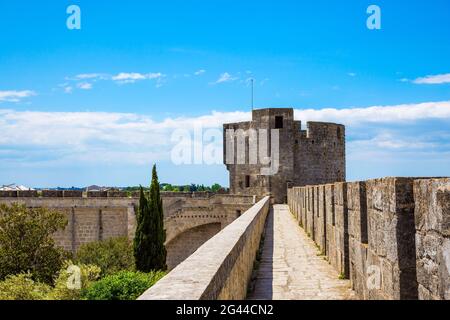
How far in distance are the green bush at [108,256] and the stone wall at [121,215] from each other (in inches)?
147

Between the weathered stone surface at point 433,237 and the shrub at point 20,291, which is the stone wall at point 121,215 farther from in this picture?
the weathered stone surface at point 433,237

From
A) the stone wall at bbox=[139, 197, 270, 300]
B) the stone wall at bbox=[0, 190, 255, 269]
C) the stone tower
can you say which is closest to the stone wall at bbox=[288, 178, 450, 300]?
the stone wall at bbox=[139, 197, 270, 300]

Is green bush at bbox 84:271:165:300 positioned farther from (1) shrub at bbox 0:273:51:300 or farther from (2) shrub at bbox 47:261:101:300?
(1) shrub at bbox 0:273:51:300

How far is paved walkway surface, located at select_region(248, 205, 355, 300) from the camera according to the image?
6.01 meters

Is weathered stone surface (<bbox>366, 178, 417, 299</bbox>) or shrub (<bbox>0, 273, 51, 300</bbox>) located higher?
weathered stone surface (<bbox>366, 178, 417, 299</bbox>)

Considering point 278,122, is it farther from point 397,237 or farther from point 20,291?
point 397,237

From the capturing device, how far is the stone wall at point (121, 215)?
31.5 meters

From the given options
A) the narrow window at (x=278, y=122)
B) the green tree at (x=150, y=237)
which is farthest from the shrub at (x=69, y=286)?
the narrow window at (x=278, y=122)

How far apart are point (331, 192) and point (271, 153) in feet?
97.3

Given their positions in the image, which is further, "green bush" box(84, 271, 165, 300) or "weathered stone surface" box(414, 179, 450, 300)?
"green bush" box(84, 271, 165, 300)

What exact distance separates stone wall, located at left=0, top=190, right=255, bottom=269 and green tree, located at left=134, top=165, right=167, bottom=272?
221 inches

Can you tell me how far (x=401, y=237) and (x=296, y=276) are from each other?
12.9 ft

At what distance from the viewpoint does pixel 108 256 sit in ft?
90.5
